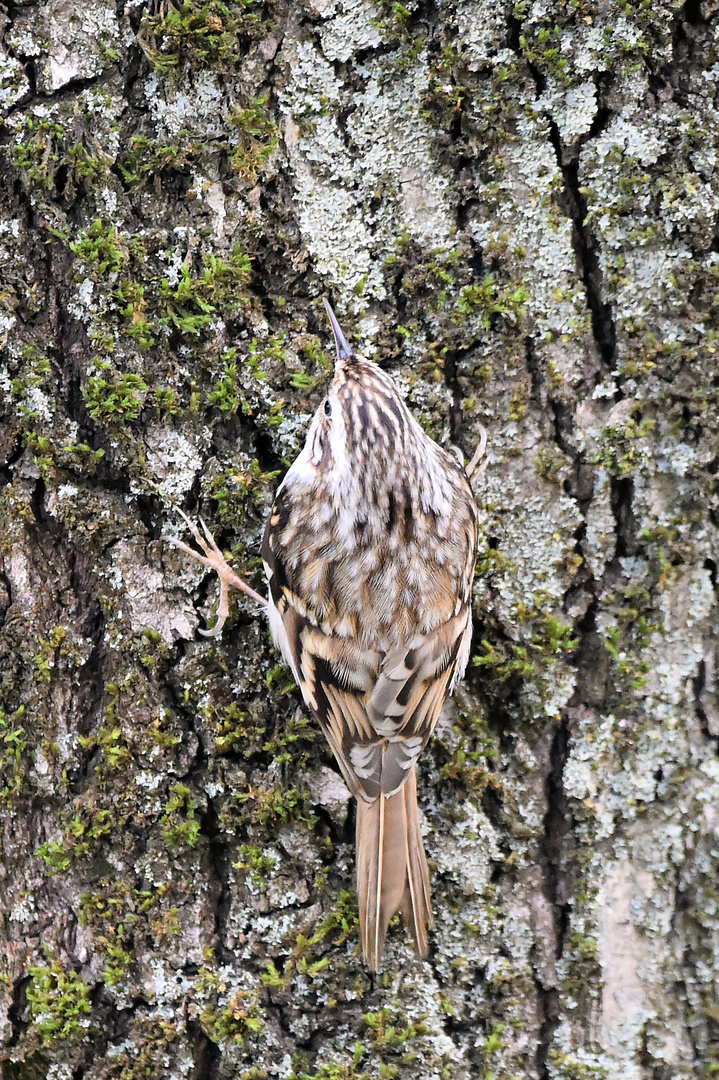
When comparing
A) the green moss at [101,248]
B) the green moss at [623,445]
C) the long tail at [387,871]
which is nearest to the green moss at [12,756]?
the long tail at [387,871]

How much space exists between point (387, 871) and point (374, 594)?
0.52m

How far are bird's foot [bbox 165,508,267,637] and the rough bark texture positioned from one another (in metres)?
0.03

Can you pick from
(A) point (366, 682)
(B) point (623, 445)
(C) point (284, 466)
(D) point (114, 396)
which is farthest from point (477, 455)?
(D) point (114, 396)

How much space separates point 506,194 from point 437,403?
1.41 ft

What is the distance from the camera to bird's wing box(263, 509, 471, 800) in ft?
5.24

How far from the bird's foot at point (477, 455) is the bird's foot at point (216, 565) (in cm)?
51

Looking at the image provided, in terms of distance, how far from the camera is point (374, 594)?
5.48 feet

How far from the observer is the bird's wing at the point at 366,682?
62.9 inches

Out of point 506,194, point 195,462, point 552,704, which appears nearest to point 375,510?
point 195,462

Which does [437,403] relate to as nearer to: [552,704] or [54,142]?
[552,704]

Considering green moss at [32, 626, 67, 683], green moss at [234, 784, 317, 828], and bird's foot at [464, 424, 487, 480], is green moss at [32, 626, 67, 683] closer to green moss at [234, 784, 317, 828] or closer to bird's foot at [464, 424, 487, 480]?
green moss at [234, 784, 317, 828]

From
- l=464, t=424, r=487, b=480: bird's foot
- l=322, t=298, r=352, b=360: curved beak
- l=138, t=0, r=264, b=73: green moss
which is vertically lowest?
l=464, t=424, r=487, b=480: bird's foot

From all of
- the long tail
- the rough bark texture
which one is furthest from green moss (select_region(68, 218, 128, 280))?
the long tail

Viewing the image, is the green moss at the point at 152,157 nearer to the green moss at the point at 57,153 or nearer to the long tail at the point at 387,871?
the green moss at the point at 57,153
